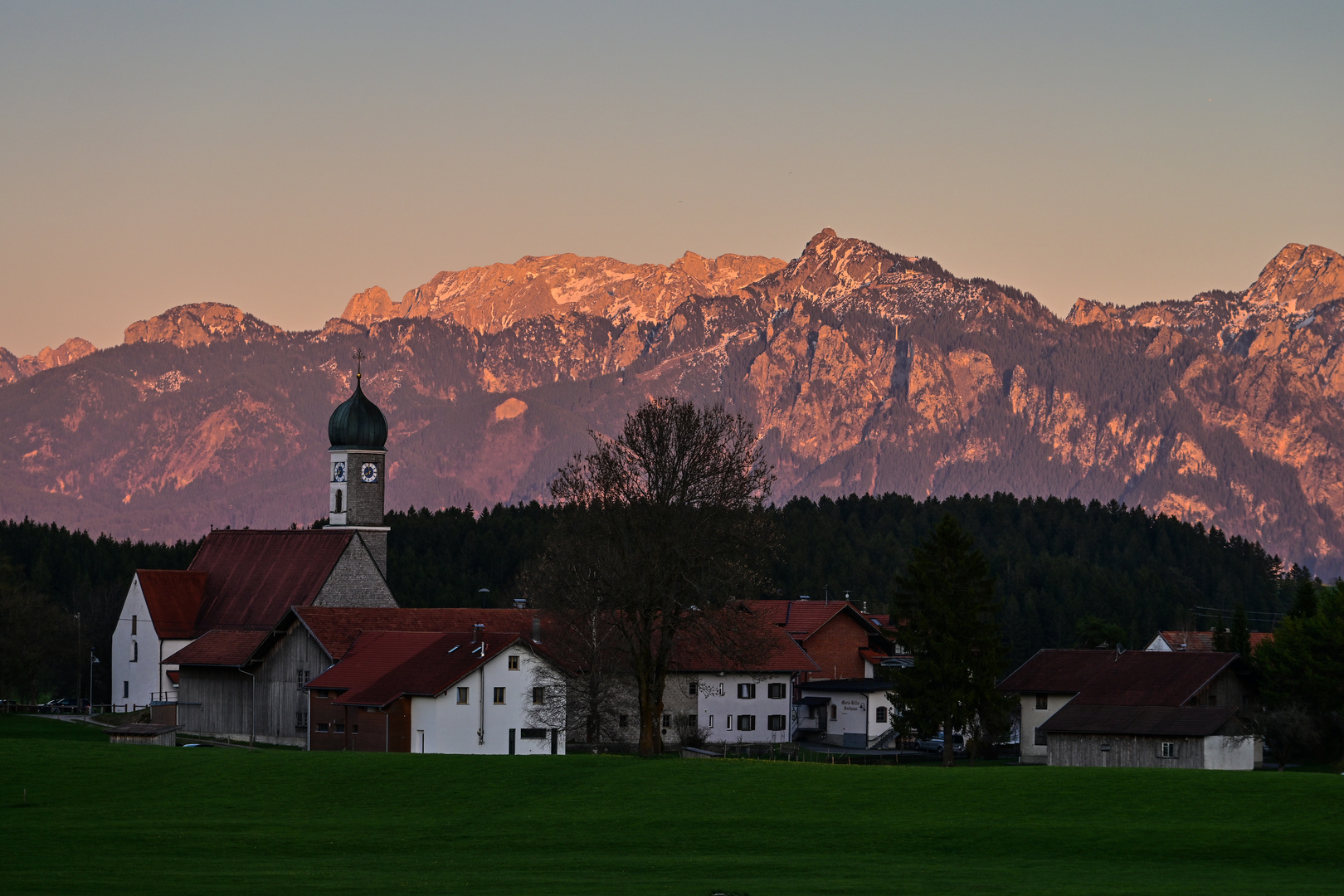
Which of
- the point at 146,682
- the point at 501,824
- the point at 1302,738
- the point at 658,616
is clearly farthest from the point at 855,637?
the point at 501,824

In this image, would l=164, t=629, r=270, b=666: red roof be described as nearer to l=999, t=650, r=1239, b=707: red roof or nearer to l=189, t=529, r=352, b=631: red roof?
l=189, t=529, r=352, b=631: red roof

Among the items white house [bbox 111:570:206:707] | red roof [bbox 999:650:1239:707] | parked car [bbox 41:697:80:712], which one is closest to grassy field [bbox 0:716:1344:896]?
red roof [bbox 999:650:1239:707]

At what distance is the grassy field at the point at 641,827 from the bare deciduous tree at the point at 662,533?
19.5 ft

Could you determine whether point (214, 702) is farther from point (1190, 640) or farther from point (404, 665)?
point (1190, 640)

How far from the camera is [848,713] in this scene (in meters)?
106

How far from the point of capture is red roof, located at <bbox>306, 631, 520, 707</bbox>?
273 feet

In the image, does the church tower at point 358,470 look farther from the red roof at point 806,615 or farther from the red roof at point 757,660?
the red roof at point 757,660

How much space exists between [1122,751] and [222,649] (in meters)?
46.0

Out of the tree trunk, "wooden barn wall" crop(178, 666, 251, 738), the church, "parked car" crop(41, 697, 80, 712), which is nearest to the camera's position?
the tree trunk

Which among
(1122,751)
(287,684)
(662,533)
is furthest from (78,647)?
(662,533)

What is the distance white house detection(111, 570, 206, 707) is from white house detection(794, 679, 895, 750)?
1424 inches

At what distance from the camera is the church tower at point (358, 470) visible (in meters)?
118

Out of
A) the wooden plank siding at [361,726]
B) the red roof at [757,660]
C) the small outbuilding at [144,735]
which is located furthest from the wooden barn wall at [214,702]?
the red roof at [757,660]

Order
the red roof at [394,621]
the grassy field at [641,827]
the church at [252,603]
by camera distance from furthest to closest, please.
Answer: the church at [252,603] < the red roof at [394,621] < the grassy field at [641,827]
